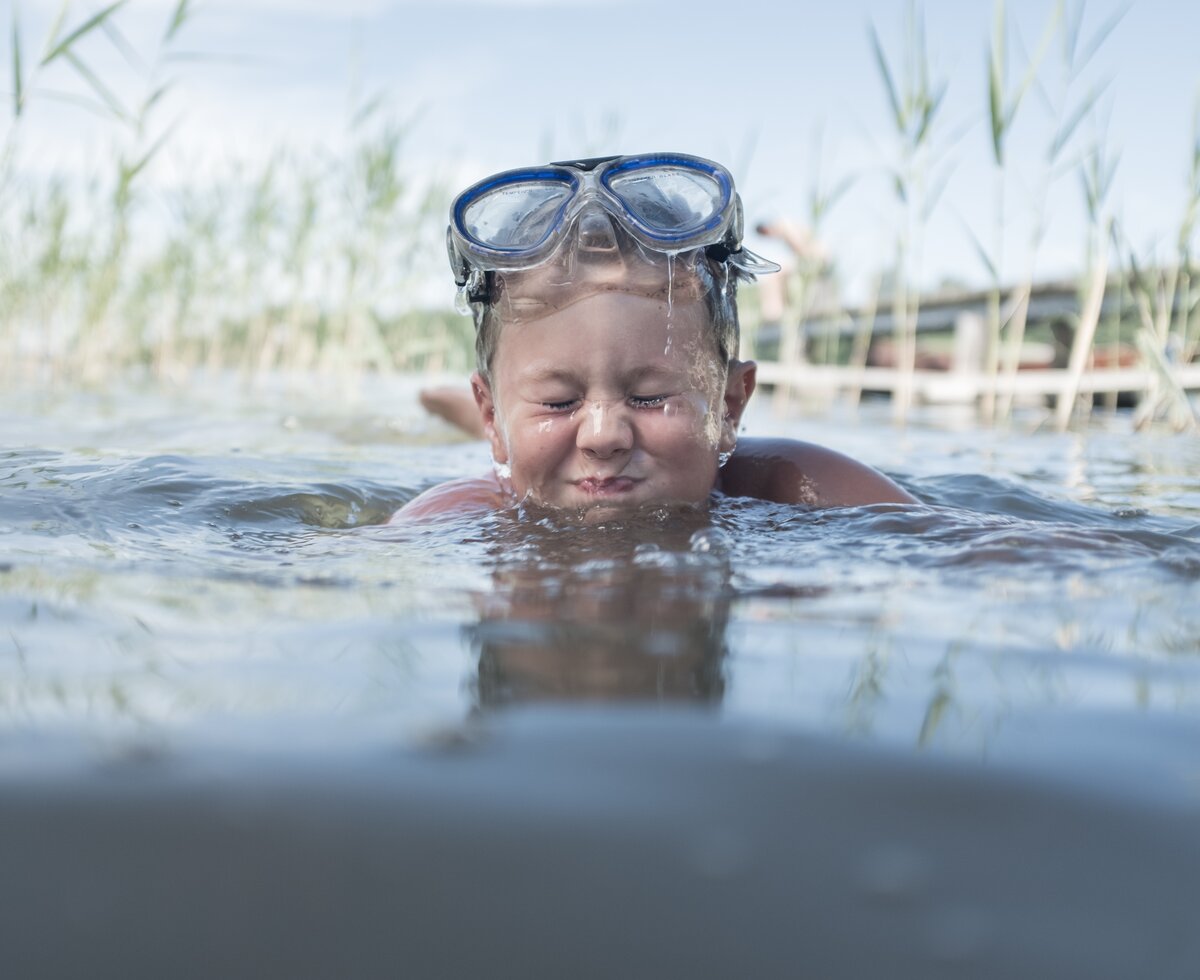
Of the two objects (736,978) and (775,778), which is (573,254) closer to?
(775,778)

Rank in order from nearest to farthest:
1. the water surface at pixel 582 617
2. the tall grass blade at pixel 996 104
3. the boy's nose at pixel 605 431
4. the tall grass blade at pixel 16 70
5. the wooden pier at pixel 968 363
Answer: the water surface at pixel 582 617 < the boy's nose at pixel 605 431 < the tall grass blade at pixel 16 70 < the tall grass blade at pixel 996 104 < the wooden pier at pixel 968 363

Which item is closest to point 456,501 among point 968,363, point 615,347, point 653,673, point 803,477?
point 615,347

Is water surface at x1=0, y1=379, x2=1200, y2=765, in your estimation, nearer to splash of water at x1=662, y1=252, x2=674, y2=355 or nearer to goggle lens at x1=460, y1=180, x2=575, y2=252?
splash of water at x1=662, y1=252, x2=674, y2=355

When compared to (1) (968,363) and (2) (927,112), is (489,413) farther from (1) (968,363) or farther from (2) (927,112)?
(1) (968,363)

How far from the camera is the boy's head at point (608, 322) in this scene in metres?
2.24

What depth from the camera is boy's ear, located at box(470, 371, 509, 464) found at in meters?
2.62

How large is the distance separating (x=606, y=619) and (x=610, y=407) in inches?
41.2

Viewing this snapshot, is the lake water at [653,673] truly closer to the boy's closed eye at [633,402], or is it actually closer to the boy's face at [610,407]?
the boy's face at [610,407]

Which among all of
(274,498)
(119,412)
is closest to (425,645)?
(274,498)

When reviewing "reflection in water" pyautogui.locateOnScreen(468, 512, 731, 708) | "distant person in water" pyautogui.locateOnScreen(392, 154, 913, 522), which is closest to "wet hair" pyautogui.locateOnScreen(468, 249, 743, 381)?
"distant person in water" pyautogui.locateOnScreen(392, 154, 913, 522)

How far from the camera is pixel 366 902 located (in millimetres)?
584

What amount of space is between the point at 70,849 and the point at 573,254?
1.92 m

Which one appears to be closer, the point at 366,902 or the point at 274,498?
the point at 366,902

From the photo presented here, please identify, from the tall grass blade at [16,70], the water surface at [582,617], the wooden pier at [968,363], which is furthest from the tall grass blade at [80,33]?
the wooden pier at [968,363]
